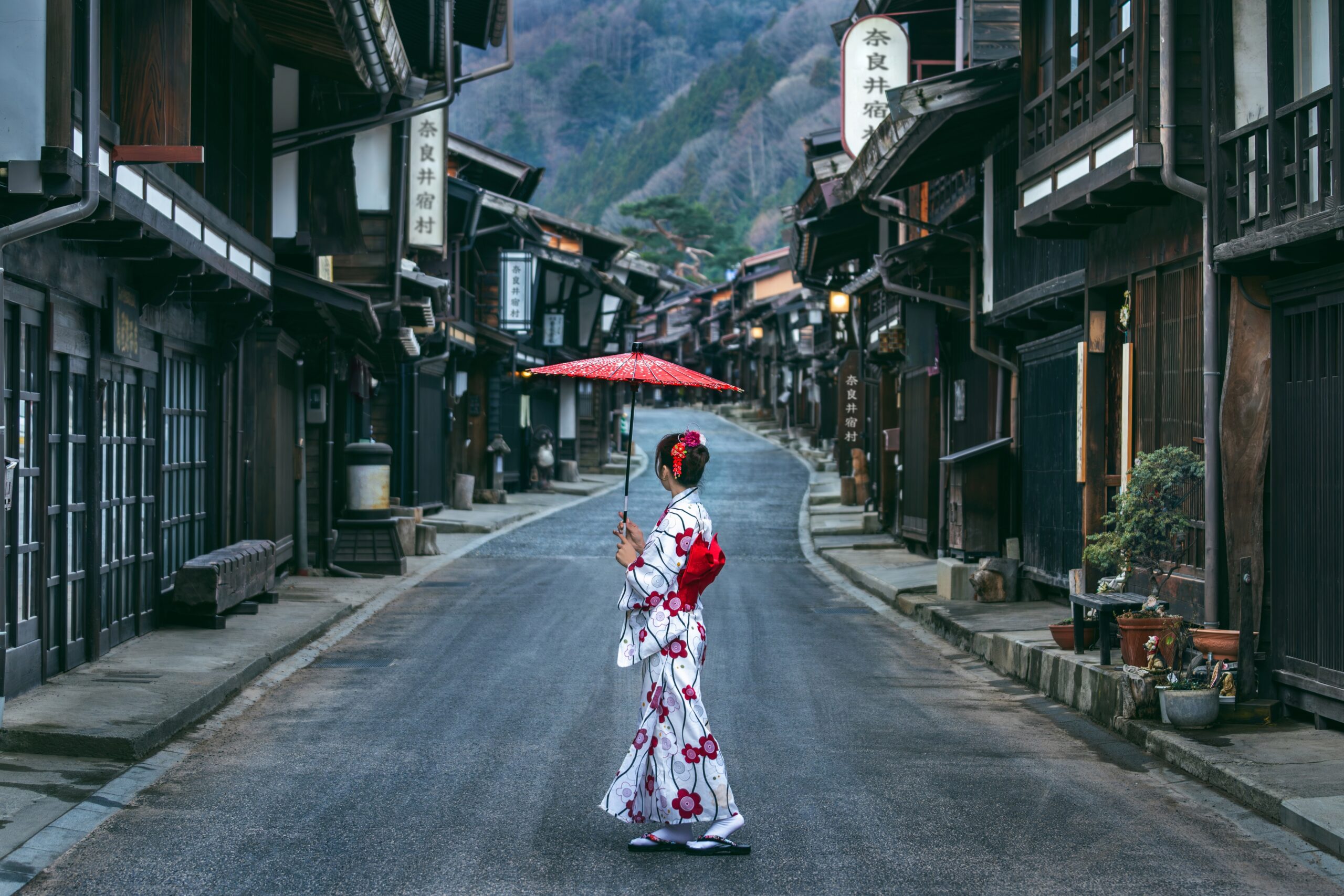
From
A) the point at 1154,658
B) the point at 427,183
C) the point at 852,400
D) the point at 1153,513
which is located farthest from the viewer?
the point at 852,400

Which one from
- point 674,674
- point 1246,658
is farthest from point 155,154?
point 1246,658

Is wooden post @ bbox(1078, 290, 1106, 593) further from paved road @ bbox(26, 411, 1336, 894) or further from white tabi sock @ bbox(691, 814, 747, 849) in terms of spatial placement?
white tabi sock @ bbox(691, 814, 747, 849)

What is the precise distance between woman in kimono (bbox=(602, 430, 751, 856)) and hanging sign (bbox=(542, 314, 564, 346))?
35.9m

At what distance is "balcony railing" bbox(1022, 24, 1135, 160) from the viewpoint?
38.0ft

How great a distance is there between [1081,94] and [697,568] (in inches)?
320

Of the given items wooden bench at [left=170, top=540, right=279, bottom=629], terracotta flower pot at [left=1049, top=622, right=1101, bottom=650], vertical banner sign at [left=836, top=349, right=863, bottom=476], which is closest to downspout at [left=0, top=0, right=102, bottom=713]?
wooden bench at [left=170, top=540, right=279, bottom=629]

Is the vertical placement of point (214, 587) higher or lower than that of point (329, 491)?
lower

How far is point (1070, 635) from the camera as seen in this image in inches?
460

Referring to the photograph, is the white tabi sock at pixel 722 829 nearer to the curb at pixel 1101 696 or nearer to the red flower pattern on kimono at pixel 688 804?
the red flower pattern on kimono at pixel 688 804

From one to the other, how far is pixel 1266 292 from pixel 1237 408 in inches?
33.2

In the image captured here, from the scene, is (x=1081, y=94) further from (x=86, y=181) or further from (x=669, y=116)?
(x=669, y=116)

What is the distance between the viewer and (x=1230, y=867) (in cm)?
625

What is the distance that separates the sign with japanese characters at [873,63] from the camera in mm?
22500

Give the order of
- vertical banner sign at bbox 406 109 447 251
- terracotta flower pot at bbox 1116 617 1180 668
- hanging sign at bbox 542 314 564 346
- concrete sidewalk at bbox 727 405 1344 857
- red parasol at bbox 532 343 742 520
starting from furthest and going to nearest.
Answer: hanging sign at bbox 542 314 564 346
vertical banner sign at bbox 406 109 447 251
terracotta flower pot at bbox 1116 617 1180 668
red parasol at bbox 532 343 742 520
concrete sidewalk at bbox 727 405 1344 857
